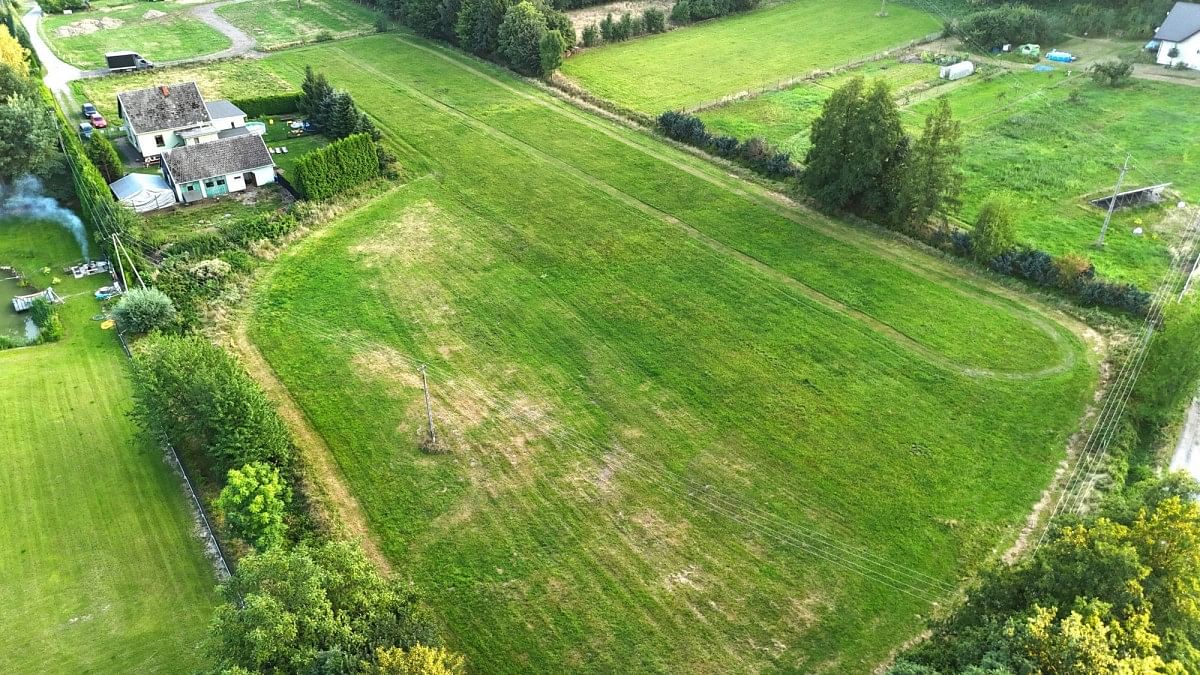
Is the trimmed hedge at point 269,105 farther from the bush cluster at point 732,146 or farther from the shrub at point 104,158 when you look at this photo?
the bush cluster at point 732,146

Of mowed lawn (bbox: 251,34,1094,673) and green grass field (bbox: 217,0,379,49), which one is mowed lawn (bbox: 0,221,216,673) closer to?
mowed lawn (bbox: 251,34,1094,673)

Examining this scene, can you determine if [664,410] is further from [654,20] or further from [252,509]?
[654,20]

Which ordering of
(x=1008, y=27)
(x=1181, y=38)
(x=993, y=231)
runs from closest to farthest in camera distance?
(x=993, y=231)
(x=1181, y=38)
(x=1008, y=27)

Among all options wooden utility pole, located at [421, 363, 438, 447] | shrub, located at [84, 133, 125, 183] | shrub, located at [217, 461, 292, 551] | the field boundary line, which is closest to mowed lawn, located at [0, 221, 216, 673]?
shrub, located at [217, 461, 292, 551]

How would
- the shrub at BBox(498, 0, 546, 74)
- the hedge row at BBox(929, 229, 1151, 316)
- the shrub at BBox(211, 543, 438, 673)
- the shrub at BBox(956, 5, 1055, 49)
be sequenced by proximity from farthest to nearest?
the shrub at BBox(956, 5, 1055, 49), the shrub at BBox(498, 0, 546, 74), the hedge row at BBox(929, 229, 1151, 316), the shrub at BBox(211, 543, 438, 673)

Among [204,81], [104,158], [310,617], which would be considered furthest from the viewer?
[204,81]

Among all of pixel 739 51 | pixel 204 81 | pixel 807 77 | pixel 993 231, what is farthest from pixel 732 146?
pixel 204 81

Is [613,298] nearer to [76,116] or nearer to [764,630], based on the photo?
[764,630]

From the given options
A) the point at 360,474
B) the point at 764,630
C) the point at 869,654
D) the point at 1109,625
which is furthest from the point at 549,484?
the point at 1109,625
